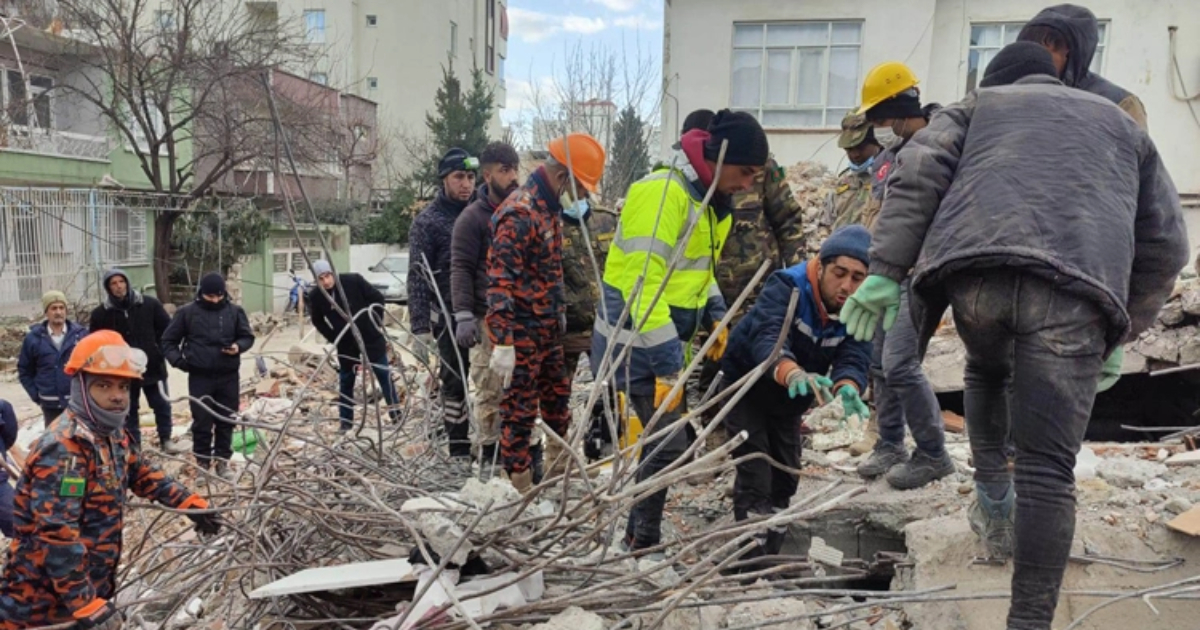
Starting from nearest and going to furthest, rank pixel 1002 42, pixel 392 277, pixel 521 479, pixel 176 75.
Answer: pixel 521 479, pixel 1002 42, pixel 176 75, pixel 392 277

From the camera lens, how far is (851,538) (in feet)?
11.9

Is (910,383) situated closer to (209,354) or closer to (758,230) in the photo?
(758,230)

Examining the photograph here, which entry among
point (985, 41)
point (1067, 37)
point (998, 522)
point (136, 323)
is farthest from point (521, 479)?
point (985, 41)

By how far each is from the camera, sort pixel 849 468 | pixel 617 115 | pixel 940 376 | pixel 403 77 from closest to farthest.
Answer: pixel 849 468 → pixel 940 376 → pixel 617 115 → pixel 403 77

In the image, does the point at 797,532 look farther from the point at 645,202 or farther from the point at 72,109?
the point at 72,109

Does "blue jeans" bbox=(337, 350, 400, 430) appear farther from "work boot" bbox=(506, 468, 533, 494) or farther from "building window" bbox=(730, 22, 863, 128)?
"building window" bbox=(730, 22, 863, 128)

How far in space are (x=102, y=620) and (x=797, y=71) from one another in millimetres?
14053

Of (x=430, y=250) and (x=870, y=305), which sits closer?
(x=870, y=305)

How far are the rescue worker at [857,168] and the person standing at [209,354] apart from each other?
4515mm

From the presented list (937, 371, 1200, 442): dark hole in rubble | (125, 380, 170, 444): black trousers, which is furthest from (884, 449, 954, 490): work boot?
(125, 380, 170, 444): black trousers

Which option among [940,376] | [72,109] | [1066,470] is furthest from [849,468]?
[72,109]

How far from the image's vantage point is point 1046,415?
1926 millimetres

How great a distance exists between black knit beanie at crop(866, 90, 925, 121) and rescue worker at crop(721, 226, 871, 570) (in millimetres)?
1034

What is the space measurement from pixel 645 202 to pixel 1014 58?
4.27 ft
